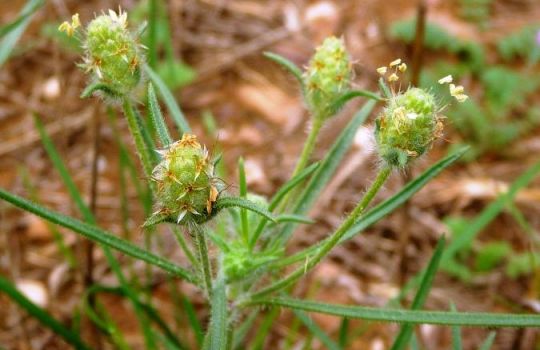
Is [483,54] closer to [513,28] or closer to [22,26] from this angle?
[513,28]

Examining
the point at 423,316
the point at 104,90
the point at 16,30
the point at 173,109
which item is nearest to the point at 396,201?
the point at 423,316

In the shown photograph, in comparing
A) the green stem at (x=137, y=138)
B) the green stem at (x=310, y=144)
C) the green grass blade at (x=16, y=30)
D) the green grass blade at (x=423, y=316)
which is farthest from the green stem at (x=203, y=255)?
the green grass blade at (x=16, y=30)

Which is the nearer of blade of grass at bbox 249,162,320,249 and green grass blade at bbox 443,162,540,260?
blade of grass at bbox 249,162,320,249

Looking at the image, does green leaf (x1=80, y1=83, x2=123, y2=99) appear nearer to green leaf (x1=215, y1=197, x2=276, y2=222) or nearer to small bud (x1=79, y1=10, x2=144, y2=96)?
small bud (x1=79, y1=10, x2=144, y2=96)

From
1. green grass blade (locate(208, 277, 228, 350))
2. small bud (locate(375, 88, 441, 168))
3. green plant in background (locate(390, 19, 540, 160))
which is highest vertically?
green plant in background (locate(390, 19, 540, 160))

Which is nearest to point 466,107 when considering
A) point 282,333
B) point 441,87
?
point 441,87

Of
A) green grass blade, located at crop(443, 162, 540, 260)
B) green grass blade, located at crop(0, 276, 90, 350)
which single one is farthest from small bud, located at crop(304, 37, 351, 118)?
green grass blade, located at crop(0, 276, 90, 350)

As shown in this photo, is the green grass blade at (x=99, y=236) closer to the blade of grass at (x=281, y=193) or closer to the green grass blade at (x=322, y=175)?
the blade of grass at (x=281, y=193)
